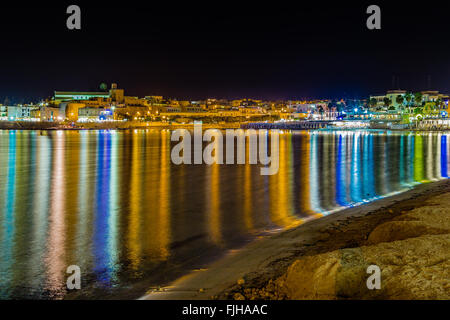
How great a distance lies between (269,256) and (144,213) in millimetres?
4564

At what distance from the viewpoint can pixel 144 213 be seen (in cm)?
1053

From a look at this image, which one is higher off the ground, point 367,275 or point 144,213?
point 367,275

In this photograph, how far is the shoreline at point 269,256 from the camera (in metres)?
5.32

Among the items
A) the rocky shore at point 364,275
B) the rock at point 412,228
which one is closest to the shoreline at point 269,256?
the rocky shore at point 364,275

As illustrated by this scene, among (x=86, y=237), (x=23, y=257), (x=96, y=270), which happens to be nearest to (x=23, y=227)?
(x=86, y=237)

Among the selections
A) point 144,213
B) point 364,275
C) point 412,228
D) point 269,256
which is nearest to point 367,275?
point 364,275

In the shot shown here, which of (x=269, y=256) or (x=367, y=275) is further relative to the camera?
(x=269, y=256)

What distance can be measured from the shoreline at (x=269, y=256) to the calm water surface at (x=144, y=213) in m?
0.34

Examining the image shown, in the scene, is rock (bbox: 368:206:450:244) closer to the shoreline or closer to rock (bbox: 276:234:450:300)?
the shoreline

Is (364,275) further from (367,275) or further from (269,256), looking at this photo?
(269,256)
